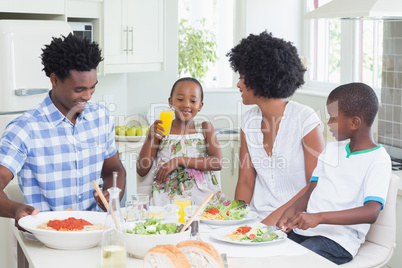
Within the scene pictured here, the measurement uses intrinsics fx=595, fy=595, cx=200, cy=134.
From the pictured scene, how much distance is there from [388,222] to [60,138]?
48.9 inches

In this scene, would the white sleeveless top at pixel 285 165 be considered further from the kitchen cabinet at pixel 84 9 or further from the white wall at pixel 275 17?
the white wall at pixel 275 17

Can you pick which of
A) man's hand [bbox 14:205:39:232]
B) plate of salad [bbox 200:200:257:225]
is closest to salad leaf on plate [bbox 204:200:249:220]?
plate of salad [bbox 200:200:257:225]

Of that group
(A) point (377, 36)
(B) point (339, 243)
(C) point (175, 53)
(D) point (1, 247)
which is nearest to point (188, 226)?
(B) point (339, 243)

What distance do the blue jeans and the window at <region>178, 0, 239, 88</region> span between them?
3542 millimetres

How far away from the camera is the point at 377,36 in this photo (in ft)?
13.6

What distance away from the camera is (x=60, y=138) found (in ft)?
7.18

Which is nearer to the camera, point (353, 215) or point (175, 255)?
point (175, 255)

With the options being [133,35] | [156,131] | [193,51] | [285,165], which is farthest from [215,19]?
[285,165]

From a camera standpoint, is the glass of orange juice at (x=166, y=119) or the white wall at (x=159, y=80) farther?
the white wall at (x=159, y=80)

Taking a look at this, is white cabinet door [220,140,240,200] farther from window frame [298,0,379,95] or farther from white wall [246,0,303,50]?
white wall [246,0,303,50]

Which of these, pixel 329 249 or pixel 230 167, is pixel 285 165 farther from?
pixel 230 167

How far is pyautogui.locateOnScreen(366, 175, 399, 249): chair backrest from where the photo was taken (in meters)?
2.17

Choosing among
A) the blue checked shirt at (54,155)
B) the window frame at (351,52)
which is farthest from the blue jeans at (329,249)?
the window frame at (351,52)

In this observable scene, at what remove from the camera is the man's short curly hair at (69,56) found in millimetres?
2129
